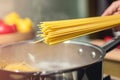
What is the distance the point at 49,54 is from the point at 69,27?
0.19 m

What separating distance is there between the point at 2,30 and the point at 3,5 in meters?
0.20

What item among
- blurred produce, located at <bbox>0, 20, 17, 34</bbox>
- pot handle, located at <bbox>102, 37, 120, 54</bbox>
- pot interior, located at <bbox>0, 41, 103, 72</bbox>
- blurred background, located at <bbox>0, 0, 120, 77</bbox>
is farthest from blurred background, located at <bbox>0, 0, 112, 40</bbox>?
pot handle, located at <bbox>102, 37, 120, 54</bbox>

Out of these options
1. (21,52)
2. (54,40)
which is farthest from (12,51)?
(54,40)

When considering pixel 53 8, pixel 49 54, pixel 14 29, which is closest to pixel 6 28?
pixel 14 29

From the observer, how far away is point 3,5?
121 centimetres

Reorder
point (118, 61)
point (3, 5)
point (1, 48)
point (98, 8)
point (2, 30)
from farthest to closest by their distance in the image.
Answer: point (98, 8) < point (3, 5) < point (2, 30) < point (118, 61) < point (1, 48)

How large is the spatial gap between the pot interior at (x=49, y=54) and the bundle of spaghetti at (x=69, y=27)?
63 millimetres

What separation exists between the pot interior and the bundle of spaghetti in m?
0.06

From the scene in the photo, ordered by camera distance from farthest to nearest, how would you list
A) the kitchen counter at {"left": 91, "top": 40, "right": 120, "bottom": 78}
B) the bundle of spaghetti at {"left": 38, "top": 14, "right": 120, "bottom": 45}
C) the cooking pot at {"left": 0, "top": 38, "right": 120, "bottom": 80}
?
1. the kitchen counter at {"left": 91, "top": 40, "right": 120, "bottom": 78}
2. the cooking pot at {"left": 0, "top": 38, "right": 120, "bottom": 80}
3. the bundle of spaghetti at {"left": 38, "top": 14, "right": 120, "bottom": 45}

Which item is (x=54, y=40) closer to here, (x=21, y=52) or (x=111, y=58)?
(x=21, y=52)

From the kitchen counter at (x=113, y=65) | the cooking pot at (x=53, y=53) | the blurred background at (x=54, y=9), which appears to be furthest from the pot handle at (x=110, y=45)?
the blurred background at (x=54, y=9)

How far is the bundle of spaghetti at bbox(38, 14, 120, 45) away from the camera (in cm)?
48

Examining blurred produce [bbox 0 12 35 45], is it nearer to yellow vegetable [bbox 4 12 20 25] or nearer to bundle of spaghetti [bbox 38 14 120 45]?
yellow vegetable [bbox 4 12 20 25]

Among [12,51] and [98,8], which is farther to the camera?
[98,8]
